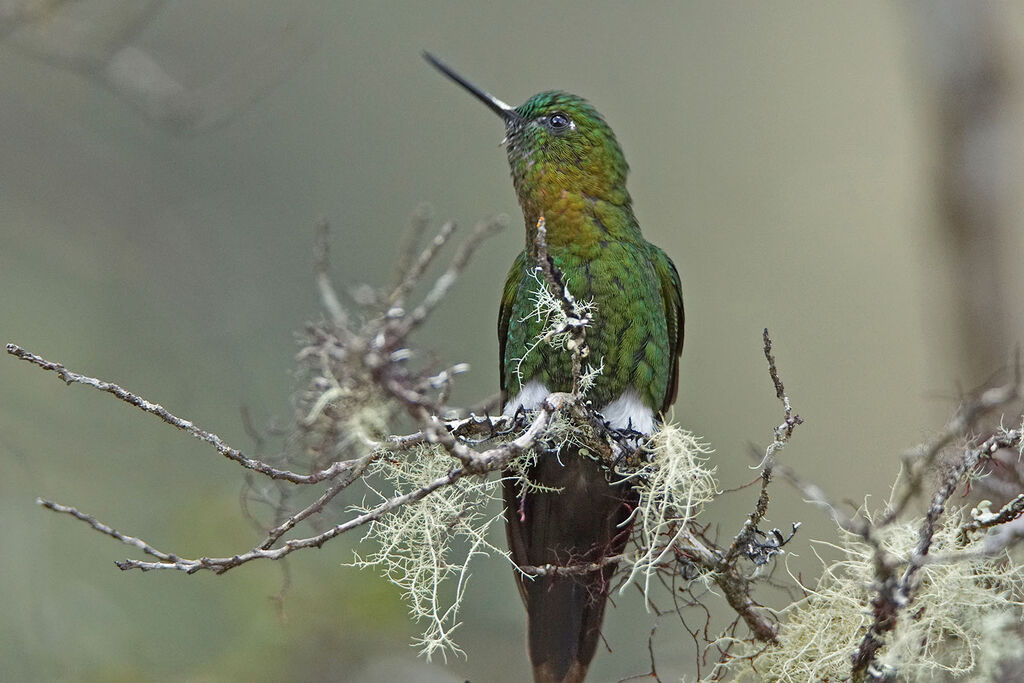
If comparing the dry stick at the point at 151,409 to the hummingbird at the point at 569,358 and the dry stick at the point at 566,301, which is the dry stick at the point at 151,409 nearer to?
Result: the dry stick at the point at 566,301

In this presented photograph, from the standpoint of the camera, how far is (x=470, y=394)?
6422mm

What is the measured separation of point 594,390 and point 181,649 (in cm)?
211

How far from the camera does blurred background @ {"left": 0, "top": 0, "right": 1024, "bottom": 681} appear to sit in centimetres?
421

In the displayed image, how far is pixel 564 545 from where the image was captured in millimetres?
3666

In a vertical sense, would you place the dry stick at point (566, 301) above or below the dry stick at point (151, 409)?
above

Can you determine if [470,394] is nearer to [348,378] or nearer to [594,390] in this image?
[594,390]

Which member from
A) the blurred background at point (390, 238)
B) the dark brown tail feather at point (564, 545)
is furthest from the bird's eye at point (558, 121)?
the dark brown tail feather at point (564, 545)

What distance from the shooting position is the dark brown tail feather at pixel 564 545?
350 cm

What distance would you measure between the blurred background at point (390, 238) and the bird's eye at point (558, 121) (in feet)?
3.30

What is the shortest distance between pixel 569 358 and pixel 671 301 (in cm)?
77

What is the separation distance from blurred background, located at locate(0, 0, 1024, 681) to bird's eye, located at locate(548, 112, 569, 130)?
101 centimetres

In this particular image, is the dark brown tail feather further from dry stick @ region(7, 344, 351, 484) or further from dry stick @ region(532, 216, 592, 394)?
dry stick @ region(7, 344, 351, 484)

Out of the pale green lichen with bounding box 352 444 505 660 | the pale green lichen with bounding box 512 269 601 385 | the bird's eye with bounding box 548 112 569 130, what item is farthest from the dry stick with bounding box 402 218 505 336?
the bird's eye with bounding box 548 112 569 130

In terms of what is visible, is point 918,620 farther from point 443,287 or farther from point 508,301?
point 508,301
